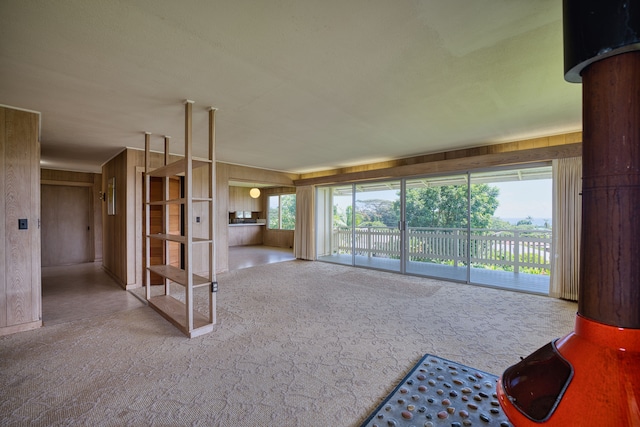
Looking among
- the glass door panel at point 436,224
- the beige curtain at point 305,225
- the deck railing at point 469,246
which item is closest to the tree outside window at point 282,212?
the beige curtain at point 305,225

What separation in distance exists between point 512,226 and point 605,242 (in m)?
5.28

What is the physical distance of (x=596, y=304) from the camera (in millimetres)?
934

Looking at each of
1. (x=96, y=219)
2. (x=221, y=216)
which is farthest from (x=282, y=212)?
(x=96, y=219)

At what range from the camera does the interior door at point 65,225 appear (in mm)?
6555

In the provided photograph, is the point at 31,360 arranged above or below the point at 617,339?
below

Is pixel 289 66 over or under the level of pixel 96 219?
over

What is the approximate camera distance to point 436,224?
5887mm

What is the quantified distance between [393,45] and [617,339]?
1949mm

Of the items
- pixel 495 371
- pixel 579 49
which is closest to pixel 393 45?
pixel 579 49

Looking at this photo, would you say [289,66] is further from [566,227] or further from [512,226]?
[512,226]

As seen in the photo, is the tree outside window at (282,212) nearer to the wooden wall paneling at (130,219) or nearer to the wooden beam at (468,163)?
the wooden beam at (468,163)

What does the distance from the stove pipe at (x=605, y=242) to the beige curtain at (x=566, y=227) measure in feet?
12.9

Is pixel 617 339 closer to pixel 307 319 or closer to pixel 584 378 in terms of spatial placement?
pixel 584 378

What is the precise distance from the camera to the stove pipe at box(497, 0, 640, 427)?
860mm
